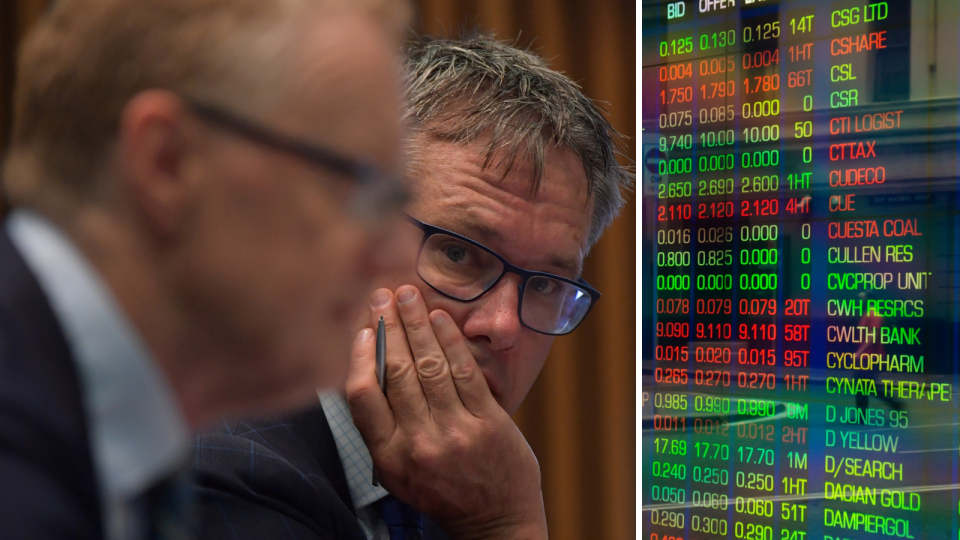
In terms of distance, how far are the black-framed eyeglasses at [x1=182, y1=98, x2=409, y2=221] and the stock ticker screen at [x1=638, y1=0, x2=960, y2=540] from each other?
1091mm

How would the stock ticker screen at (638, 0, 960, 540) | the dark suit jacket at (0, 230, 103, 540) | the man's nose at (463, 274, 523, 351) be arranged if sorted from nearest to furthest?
1. the dark suit jacket at (0, 230, 103, 540)
2. the man's nose at (463, 274, 523, 351)
3. the stock ticker screen at (638, 0, 960, 540)

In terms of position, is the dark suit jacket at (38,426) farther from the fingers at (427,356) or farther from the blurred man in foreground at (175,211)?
the fingers at (427,356)

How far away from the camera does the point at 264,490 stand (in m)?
0.75

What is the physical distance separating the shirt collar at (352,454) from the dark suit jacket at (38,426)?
67 cm

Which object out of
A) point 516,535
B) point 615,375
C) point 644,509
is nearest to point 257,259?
point 516,535

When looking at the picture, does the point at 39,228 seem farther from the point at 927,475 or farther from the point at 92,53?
the point at 927,475

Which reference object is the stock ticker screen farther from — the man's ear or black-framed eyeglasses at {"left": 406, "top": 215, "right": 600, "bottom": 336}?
the man's ear

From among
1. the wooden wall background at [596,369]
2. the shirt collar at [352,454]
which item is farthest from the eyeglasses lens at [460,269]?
the wooden wall background at [596,369]

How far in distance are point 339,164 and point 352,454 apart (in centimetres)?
68

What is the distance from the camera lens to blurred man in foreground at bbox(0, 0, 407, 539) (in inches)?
12.1

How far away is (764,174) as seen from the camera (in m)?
1.33

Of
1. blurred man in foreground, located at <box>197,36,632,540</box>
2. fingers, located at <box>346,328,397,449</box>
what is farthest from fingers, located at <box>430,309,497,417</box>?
fingers, located at <box>346,328,397,449</box>

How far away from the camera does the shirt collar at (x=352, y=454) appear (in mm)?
938

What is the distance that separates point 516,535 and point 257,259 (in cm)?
78
